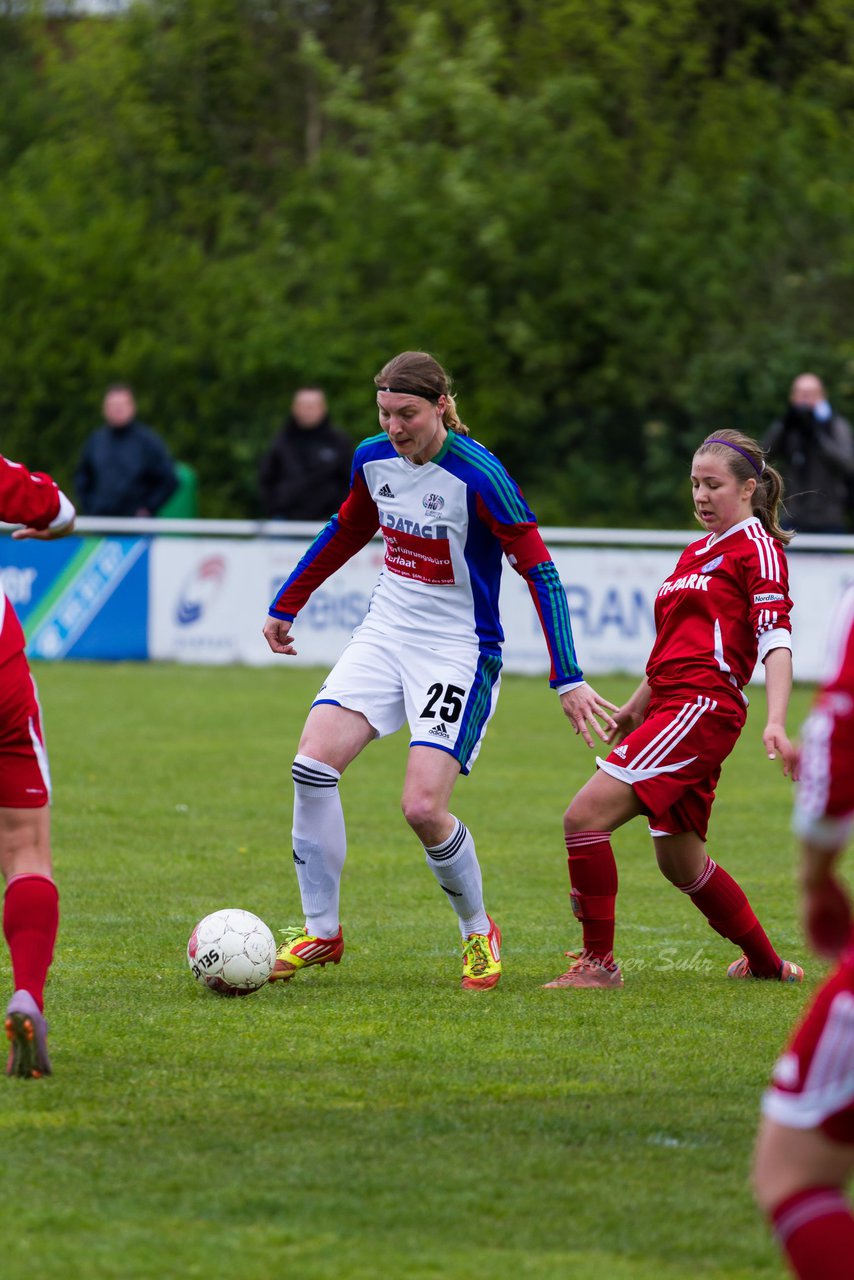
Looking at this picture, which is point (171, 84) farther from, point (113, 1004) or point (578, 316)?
point (113, 1004)

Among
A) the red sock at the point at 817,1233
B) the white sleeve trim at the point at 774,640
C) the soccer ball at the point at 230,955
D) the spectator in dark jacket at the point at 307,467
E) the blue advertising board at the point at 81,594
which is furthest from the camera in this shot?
the spectator in dark jacket at the point at 307,467

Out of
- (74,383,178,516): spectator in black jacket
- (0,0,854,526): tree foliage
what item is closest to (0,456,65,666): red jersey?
(74,383,178,516): spectator in black jacket

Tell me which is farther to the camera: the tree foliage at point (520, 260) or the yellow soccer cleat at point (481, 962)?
the tree foliage at point (520, 260)

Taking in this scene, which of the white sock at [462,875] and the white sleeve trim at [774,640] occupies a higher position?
the white sleeve trim at [774,640]

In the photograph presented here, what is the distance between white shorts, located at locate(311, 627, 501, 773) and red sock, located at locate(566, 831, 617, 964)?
1.49 feet

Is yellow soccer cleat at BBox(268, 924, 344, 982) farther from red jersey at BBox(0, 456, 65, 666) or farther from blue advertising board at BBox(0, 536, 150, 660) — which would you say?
blue advertising board at BBox(0, 536, 150, 660)

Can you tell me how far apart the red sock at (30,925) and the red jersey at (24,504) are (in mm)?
577

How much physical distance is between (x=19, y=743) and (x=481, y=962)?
206 centimetres

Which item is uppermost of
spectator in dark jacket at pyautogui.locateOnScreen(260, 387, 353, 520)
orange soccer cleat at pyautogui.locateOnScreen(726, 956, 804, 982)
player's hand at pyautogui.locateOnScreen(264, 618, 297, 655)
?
player's hand at pyautogui.locateOnScreen(264, 618, 297, 655)

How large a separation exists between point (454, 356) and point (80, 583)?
967cm

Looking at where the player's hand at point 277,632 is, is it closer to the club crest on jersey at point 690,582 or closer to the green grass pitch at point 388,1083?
the green grass pitch at point 388,1083

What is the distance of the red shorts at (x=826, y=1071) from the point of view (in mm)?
2965

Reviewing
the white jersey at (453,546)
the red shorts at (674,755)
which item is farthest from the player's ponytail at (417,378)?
the red shorts at (674,755)

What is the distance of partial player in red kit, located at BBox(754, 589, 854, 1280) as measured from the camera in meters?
2.95
